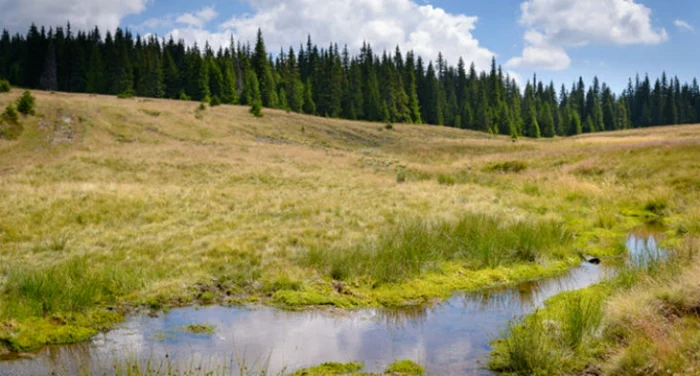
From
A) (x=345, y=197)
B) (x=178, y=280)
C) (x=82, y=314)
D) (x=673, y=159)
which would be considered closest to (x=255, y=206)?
(x=345, y=197)

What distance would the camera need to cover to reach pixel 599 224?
781 inches

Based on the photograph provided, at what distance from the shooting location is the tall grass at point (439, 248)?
42.1ft

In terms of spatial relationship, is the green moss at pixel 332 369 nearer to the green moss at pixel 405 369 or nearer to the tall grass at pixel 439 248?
the green moss at pixel 405 369

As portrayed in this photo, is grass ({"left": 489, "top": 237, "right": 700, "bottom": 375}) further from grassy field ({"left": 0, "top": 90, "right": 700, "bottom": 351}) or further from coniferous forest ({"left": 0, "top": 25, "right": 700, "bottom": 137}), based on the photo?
coniferous forest ({"left": 0, "top": 25, "right": 700, "bottom": 137})

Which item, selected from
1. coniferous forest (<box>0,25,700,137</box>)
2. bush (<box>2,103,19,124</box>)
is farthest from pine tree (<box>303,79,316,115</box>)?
bush (<box>2,103,19,124</box>)

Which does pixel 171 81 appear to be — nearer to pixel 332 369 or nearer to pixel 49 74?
pixel 49 74

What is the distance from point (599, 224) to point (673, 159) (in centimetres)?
1335

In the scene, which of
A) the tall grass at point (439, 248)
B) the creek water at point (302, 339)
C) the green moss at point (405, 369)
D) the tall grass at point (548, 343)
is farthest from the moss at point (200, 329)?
the tall grass at point (548, 343)

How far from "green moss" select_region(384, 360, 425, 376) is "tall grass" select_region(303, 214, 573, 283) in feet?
14.2

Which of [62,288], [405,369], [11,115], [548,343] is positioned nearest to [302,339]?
[405,369]

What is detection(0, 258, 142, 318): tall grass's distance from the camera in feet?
32.2

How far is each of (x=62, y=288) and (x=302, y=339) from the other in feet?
16.3

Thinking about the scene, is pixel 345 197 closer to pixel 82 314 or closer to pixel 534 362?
pixel 82 314

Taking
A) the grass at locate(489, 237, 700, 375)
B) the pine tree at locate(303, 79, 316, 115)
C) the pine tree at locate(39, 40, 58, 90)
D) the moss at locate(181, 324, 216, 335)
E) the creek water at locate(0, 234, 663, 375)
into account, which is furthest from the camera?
the pine tree at locate(39, 40, 58, 90)
